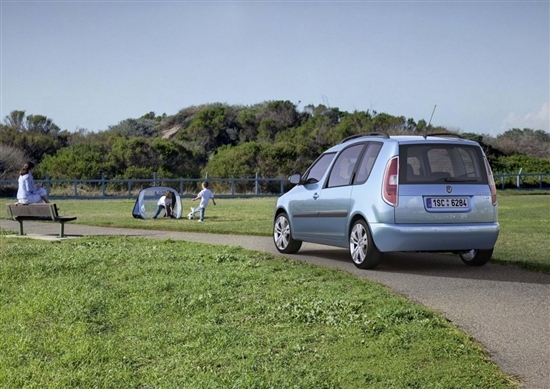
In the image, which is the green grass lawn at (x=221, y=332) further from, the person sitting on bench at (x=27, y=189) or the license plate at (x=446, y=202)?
the person sitting on bench at (x=27, y=189)

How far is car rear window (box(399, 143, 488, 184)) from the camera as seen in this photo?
11.3m

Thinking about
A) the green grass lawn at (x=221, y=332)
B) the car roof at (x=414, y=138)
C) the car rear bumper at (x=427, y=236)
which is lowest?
the green grass lawn at (x=221, y=332)

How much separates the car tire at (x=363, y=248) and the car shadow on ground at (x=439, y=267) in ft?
0.46

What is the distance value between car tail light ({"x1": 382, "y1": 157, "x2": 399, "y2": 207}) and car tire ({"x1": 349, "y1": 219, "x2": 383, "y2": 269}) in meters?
0.56

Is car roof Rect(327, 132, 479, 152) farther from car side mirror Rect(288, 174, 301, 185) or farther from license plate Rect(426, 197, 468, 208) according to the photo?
car side mirror Rect(288, 174, 301, 185)

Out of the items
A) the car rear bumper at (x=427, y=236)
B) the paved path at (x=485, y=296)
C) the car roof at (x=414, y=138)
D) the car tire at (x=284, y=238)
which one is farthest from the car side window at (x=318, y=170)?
the car rear bumper at (x=427, y=236)

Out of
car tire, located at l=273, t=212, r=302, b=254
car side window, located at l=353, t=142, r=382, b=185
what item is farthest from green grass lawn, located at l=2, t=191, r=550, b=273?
car tire, located at l=273, t=212, r=302, b=254

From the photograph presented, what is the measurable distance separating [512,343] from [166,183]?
46.5m

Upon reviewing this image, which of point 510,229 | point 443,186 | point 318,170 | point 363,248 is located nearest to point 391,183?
point 443,186

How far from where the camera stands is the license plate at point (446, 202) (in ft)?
36.8

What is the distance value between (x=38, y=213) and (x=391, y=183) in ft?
30.5

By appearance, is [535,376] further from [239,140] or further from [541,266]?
[239,140]

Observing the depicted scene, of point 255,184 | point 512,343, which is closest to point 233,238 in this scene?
point 512,343

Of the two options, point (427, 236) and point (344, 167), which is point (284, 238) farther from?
point (427, 236)
